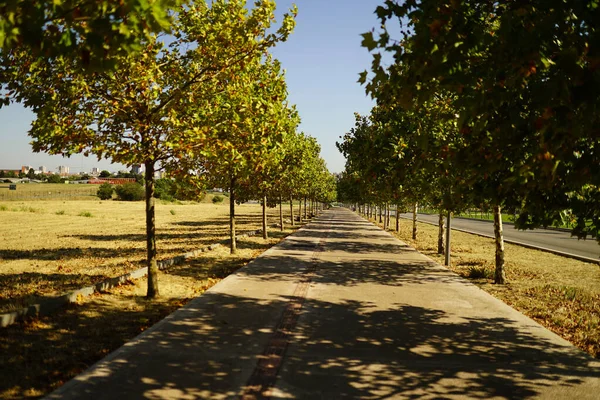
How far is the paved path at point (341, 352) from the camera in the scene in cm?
461

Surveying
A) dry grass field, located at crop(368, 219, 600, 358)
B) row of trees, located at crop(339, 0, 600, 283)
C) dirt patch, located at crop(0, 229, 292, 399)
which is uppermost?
row of trees, located at crop(339, 0, 600, 283)

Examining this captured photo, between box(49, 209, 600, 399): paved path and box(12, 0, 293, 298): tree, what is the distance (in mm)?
3094

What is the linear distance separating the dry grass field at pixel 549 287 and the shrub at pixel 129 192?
73840 millimetres

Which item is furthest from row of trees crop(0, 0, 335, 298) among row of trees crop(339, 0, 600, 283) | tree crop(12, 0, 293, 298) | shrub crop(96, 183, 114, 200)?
shrub crop(96, 183, 114, 200)

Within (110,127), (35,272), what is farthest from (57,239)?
(110,127)

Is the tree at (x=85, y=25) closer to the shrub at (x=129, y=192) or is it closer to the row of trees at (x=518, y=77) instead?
the row of trees at (x=518, y=77)

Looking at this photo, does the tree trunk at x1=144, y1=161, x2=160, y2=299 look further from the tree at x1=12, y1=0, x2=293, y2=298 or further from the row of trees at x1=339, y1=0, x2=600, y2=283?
the row of trees at x1=339, y1=0, x2=600, y2=283

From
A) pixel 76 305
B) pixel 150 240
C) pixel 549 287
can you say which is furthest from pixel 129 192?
pixel 549 287

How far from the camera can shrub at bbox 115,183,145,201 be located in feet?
266

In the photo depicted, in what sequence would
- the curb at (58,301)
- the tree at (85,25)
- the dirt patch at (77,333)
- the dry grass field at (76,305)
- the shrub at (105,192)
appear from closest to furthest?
the tree at (85,25)
the dirt patch at (77,333)
the dry grass field at (76,305)
the curb at (58,301)
the shrub at (105,192)

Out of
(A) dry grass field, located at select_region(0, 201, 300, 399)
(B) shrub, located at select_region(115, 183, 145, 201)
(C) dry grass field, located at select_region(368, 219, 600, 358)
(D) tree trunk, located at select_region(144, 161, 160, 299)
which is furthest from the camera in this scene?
(B) shrub, located at select_region(115, 183, 145, 201)

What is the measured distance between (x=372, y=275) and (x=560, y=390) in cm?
725

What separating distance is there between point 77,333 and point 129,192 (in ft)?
265

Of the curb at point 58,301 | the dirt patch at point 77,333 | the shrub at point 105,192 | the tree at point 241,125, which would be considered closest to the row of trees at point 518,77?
the tree at point 241,125
